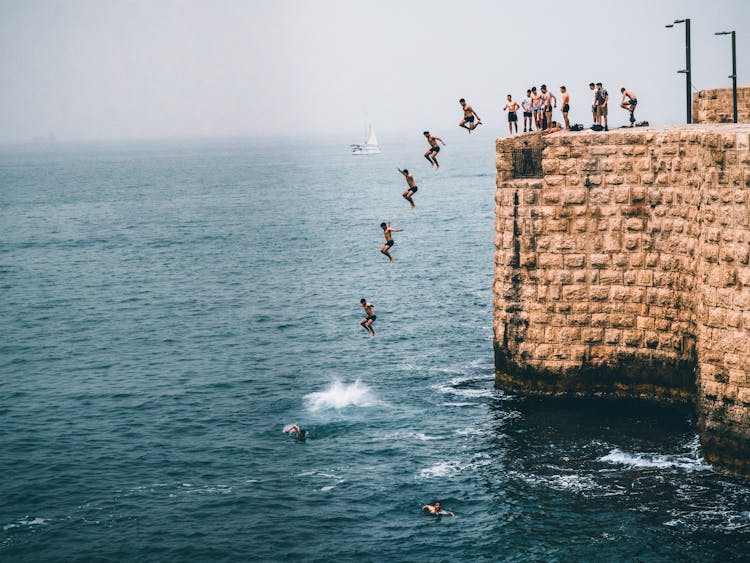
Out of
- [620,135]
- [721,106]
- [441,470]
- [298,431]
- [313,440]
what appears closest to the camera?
[441,470]

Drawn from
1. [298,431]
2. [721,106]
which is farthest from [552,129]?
[298,431]

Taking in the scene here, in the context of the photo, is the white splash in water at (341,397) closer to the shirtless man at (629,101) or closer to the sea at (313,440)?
the sea at (313,440)

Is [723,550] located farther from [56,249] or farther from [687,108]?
[56,249]

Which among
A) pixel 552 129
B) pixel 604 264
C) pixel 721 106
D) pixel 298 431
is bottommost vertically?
pixel 298 431

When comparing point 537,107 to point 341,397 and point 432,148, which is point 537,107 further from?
point 341,397

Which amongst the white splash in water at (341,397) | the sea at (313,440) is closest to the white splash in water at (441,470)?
the sea at (313,440)

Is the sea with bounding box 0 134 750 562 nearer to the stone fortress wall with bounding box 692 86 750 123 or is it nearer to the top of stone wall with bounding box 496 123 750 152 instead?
the top of stone wall with bounding box 496 123 750 152

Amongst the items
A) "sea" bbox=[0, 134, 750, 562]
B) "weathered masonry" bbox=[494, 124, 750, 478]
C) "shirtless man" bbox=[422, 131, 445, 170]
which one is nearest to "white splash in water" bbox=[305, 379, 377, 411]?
"sea" bbox=[0, 134, 750, 562]
